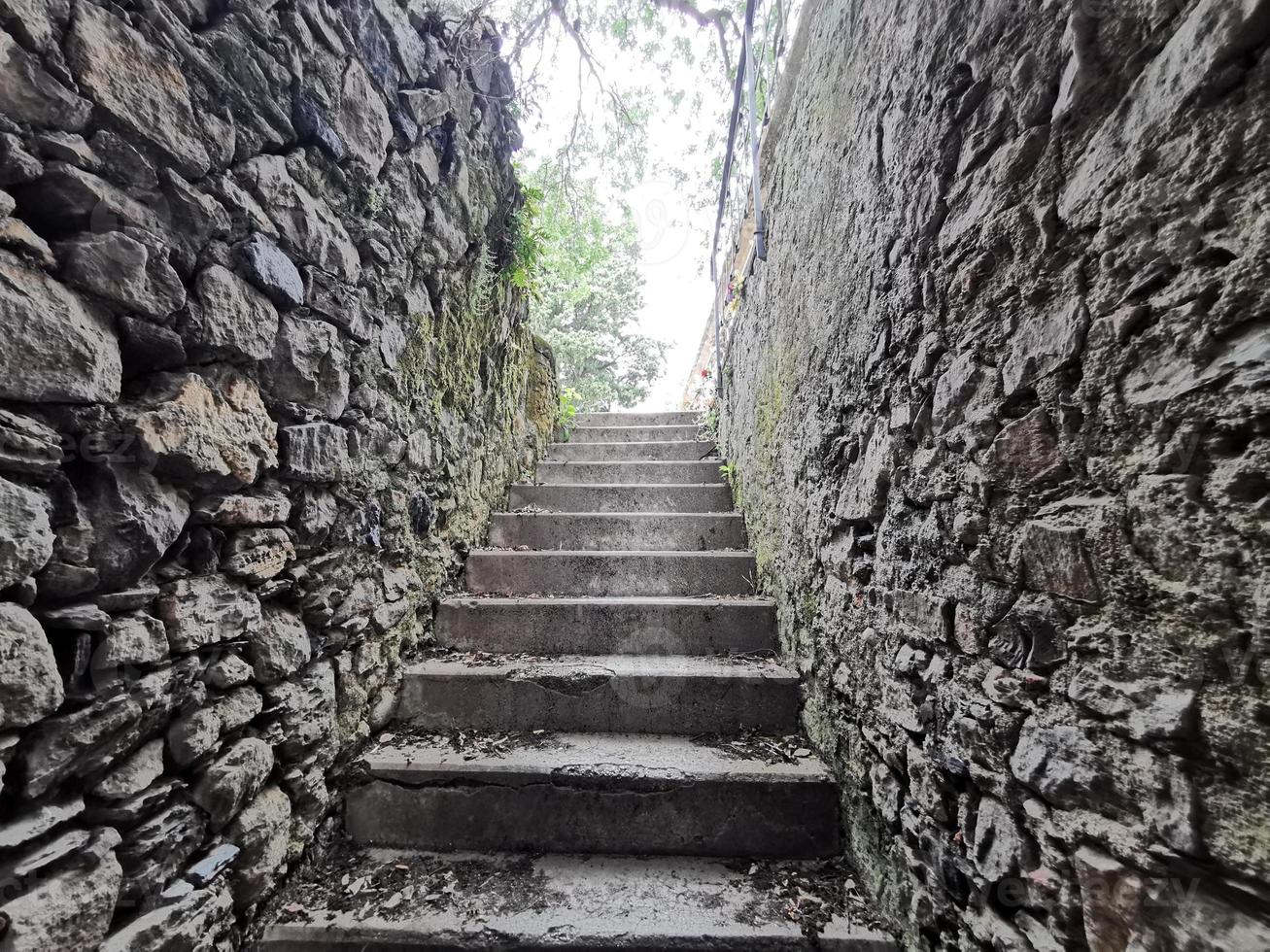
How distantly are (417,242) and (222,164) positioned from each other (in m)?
0.81

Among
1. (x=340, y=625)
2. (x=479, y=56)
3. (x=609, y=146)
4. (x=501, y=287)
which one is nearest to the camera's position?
(x=340, y=625)

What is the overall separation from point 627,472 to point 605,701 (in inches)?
71.0

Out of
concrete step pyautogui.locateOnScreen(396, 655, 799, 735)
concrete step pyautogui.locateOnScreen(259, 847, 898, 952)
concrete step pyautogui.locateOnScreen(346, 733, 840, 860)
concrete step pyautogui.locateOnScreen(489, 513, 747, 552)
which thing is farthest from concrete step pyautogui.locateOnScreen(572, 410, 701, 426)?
concrete step pyautogui.locateOnScreen(259, 847, 898, 952)

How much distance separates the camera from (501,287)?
2.66 m

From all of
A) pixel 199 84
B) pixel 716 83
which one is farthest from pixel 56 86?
pixel 716 83

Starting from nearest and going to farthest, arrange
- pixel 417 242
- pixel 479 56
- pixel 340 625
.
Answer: pixel 340 625
pixel 417 242
pixel 479 56

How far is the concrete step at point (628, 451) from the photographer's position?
3678 millimetres

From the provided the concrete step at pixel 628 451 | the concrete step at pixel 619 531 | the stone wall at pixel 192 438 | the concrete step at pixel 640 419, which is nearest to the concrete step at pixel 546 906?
the stone wall at pixel 192 438

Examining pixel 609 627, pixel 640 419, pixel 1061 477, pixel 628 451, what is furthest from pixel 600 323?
pixel 1061 477

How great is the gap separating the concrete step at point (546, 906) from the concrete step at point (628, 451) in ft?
8.37

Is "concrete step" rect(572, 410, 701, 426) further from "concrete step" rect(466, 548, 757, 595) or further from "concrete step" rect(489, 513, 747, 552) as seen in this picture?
"concrete step" rect(466, 548, 757, 595)

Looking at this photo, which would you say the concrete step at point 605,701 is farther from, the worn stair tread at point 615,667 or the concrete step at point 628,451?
the concrete step at point 628,451

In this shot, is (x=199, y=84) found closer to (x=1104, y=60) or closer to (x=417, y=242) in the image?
(x=417, y=242)

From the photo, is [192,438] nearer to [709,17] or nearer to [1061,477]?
[1061,477]
